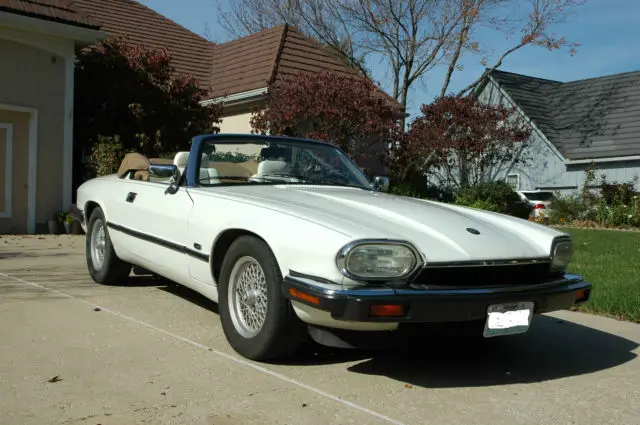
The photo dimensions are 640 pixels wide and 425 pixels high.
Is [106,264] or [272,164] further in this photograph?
[106,264]

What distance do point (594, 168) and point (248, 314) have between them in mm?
19616

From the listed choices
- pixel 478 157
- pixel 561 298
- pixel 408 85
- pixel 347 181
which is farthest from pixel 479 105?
pixel 561 298

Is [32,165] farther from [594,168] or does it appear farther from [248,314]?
[594,168]

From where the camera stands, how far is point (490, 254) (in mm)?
3639

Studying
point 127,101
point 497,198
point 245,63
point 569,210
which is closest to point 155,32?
point 245,63

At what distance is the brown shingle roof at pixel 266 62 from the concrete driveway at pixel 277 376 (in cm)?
1162

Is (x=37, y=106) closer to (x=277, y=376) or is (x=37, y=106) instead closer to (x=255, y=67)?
(x=255, y=67)

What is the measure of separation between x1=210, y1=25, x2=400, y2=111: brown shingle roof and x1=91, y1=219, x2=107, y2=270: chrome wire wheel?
9804 mm

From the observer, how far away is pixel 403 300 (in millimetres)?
3277

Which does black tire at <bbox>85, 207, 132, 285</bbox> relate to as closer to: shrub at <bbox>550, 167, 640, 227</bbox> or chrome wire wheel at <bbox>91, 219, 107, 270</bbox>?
chrome wire wheel at <bbox>91, 219, 107, 270</bbox>

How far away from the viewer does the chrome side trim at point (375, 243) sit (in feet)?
11.0

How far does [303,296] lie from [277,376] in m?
0.56

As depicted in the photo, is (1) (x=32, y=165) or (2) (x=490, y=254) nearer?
(2) (x=490, y=254)

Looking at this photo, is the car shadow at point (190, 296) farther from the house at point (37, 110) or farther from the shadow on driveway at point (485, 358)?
the house at point (37, 110)
